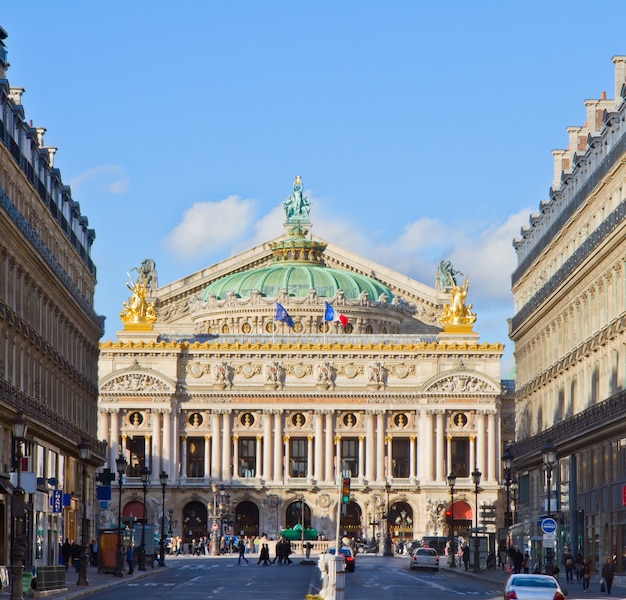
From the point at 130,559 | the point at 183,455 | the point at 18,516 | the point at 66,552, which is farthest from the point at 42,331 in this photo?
the point at 183,455

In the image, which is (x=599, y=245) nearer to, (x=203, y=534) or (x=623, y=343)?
(x=623, y=343)

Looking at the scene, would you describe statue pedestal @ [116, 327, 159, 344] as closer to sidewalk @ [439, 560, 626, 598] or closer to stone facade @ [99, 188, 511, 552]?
stone facade @ [99, 188, 511, 552]

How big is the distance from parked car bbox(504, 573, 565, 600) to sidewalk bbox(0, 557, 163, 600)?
16.4 metres

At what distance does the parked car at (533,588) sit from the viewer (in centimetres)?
4794

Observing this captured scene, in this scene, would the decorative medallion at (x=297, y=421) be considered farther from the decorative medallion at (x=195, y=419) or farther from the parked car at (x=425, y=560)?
the parked car at (x=425, y=560)

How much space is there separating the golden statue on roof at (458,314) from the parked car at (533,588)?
124 metres

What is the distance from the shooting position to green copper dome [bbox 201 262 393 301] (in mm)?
186375

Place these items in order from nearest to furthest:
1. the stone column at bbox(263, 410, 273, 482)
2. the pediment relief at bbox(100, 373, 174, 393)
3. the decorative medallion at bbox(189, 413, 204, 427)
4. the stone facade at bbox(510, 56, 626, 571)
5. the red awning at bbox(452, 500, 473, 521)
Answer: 1. the stone facade at bbox(510, 56, 626, 571)
2. the red awning at bbox(452, 500, 473, 521)
3. the pediment relief at bbox(100, 373, 174, 393)
4. the stone column at bbox(263, 410, 273, 482)
5. the decorative medallion at bbox(189, 413, 204, 427)

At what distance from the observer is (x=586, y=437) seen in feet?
263

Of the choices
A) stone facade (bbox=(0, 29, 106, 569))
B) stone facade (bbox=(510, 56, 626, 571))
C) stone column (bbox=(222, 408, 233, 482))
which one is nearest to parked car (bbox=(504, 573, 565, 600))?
stone facade (bbox=(0, 29, 106, 569))

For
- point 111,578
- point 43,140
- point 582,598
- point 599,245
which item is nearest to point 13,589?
point 582,598

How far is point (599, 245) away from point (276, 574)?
1007 inches

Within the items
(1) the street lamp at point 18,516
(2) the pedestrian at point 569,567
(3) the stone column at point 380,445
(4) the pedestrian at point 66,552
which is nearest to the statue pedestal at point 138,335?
(3) the stone column at point 380,445

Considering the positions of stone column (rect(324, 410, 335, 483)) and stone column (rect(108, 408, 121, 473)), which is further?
stone column (rect(324, 410, 335, 483))
